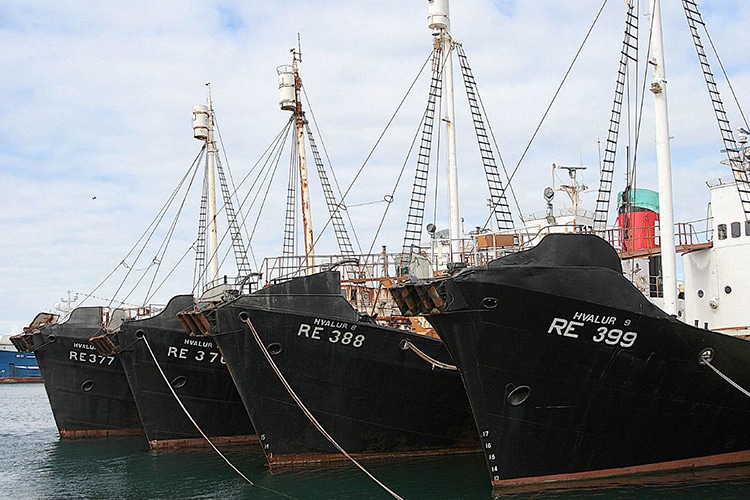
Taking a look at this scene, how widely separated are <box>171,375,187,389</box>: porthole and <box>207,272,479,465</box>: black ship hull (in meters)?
5.14

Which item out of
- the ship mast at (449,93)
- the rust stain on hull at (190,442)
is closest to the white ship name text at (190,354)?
the rust stain on hull at (190,442)

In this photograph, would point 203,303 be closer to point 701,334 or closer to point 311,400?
point 311,400

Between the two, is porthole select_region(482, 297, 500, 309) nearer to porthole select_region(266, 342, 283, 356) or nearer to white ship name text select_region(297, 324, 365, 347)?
white ship name text select_region(297, 324, 365, 347)

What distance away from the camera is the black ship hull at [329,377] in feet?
65.0

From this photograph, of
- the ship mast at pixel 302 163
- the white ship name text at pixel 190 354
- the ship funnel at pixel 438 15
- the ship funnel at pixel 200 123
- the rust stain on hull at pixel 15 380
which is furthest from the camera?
the rust stain on hull at pixel 15 380

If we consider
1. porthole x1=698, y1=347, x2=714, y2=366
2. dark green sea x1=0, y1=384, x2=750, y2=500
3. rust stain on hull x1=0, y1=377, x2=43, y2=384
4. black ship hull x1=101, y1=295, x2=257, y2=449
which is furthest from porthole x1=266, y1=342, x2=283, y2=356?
rust stain on hull x1=0, y1=377, x2=43, y2=384

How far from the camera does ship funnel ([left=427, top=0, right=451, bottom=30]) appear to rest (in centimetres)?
2417

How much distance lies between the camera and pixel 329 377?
20078 mm

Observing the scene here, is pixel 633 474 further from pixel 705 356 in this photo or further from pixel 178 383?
pixel 178 383

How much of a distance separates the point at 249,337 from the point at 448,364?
15.6ft

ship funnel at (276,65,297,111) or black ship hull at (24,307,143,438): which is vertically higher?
ship funnel at (276,65,297,111)

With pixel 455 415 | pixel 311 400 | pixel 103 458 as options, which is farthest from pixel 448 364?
pixel 103 458

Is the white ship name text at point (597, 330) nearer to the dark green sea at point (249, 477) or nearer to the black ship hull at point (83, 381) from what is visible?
the dark green sea at point (249, 477)

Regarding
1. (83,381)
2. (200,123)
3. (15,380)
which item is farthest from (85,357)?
(15,380)
